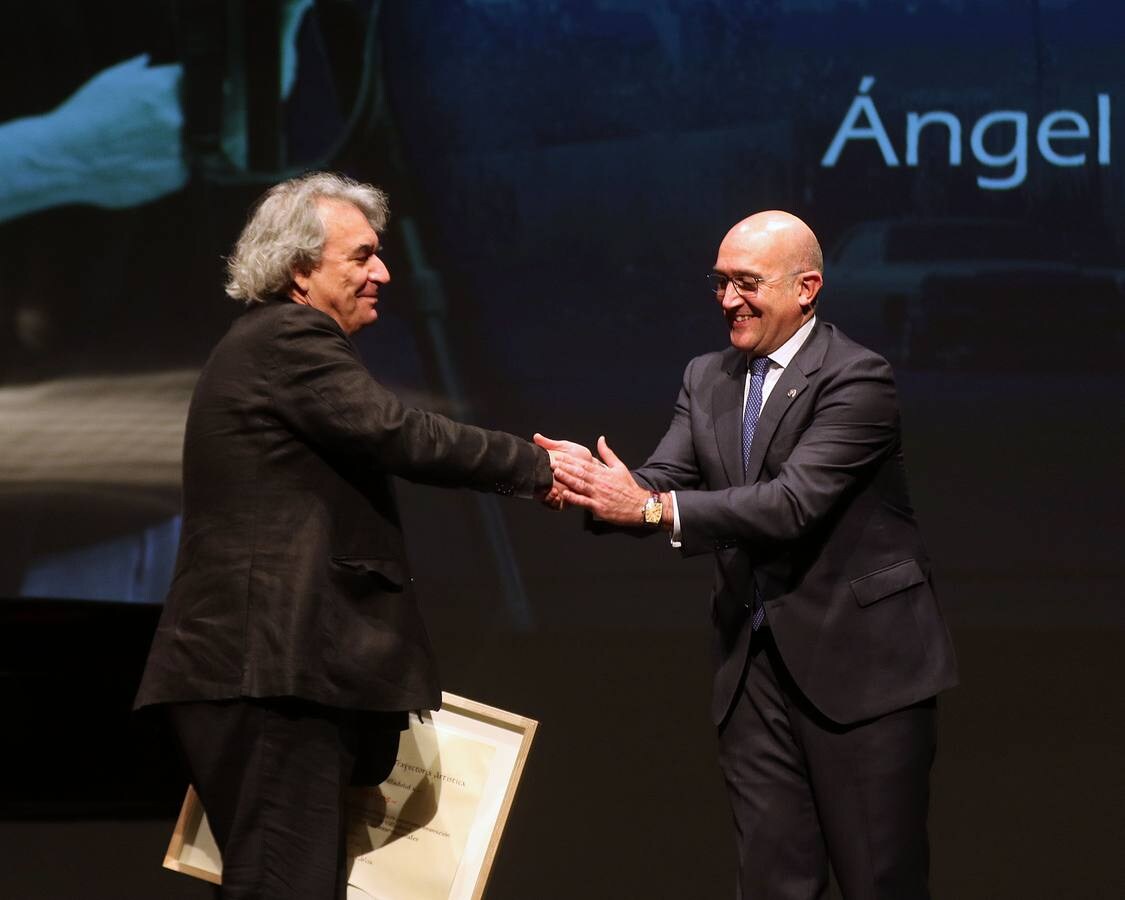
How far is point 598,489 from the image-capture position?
8.45ft

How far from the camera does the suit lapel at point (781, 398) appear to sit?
2.44 m

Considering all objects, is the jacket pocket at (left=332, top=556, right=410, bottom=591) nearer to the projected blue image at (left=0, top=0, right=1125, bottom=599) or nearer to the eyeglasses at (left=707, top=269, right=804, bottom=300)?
the eyeglasses at (left=707, top=269, right=804, bottom=300)

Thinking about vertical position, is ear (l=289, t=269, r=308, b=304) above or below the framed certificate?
above

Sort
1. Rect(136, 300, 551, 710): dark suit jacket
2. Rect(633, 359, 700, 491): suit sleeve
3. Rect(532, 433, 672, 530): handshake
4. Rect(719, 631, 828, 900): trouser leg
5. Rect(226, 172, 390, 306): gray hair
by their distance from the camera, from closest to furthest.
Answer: Rect(136, 300, 551, 710): dark suit jacket < Rect(226, 172, 390, 306): gray hair < Rect(719, 631, 828, 900): trouser leg < Rect(532, 433, 672, 530): handshake < Rect(633, 359, 700, 491): suit sleeve

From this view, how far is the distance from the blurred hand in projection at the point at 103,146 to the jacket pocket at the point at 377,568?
1.99 metres

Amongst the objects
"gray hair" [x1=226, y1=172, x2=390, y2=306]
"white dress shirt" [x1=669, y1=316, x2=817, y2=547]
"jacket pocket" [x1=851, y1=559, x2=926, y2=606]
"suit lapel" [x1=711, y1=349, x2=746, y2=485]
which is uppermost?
"gray hair" [x1=226, y1=172, x2=390, y2=306]

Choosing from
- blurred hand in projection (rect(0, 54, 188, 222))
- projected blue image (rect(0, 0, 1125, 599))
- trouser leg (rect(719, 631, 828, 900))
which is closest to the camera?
trouser leg (rect(719, 631, 828, 900))

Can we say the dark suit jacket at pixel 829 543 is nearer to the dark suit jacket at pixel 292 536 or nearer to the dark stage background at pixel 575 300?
the dark suit jacket at pixel 292 536

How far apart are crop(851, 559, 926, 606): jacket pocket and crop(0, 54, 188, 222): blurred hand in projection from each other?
7.64 ft

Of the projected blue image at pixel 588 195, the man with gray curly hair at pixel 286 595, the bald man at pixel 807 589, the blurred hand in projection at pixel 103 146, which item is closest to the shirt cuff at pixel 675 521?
the bald man at pixel 807 589

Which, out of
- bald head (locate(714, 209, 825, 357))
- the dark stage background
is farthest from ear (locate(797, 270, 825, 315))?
the dark stage background

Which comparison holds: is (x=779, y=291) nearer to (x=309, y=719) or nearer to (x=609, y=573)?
(x=309, y=719)

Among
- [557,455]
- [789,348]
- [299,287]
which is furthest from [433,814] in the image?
[789,348]

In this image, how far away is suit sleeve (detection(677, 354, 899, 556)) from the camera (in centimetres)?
234
